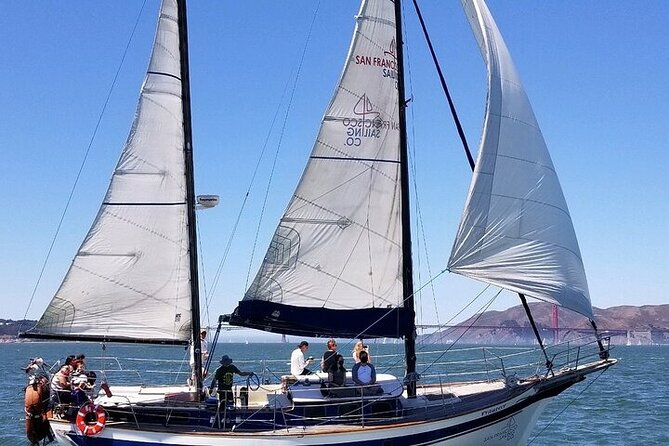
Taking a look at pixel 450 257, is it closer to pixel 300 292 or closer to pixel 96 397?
pixel 300 292

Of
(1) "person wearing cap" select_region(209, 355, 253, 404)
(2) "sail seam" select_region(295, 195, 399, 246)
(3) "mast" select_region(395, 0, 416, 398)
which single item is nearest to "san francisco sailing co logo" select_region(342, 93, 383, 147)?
(3) "mast" select_region(395, 0, 416, 398)

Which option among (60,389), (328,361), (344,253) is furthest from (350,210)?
(60,389)

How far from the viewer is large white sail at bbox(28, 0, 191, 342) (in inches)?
705

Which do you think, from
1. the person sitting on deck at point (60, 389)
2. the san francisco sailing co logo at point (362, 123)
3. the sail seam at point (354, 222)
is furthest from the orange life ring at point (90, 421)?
the san francisco sailing co logo at point (362, 123)

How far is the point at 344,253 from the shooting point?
60.7 feet

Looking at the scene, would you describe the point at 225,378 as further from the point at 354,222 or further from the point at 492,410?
the point at 492,410

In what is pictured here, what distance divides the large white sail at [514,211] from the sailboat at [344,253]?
0.03m

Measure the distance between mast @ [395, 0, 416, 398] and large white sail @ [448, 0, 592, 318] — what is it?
1.95m

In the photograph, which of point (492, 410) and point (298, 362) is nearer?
point (492, 410)

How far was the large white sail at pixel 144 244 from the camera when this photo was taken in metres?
17.9

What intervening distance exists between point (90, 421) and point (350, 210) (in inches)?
284

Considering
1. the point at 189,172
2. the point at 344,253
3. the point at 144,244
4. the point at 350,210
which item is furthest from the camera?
the point at 189,172

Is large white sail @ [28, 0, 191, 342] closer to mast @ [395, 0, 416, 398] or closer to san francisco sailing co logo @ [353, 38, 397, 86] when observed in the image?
san francisco sailing co logo @ [353, 38, 397, 86]

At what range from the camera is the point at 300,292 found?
18312 mm
